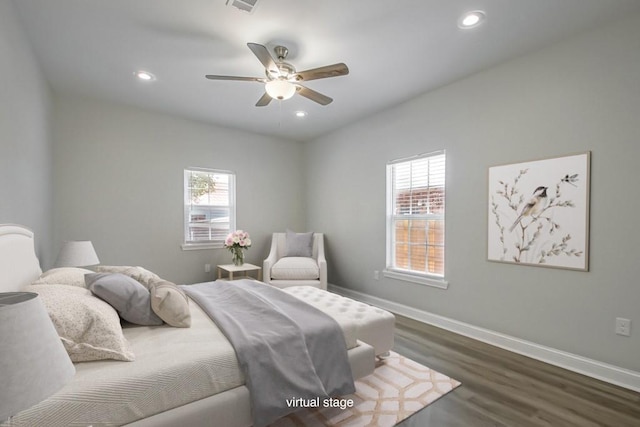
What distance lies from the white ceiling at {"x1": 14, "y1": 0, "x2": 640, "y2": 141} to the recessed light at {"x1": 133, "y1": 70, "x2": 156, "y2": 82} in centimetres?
7

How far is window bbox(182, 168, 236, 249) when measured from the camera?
454 cm

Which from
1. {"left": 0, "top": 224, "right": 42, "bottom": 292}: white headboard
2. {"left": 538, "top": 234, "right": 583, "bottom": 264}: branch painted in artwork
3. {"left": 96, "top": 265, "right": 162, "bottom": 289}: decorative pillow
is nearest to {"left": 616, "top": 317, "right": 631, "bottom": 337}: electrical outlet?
{"left": 538, "top": 234, "right": 583, "bottom": 264}: branch painted in artwork

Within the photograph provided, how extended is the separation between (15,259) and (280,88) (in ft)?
7.07

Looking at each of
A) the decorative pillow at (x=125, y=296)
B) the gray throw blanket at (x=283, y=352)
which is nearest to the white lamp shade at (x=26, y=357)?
the gray throw blanket at (x=283, y=352)

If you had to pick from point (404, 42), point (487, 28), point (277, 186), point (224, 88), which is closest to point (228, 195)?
point (277, 186)

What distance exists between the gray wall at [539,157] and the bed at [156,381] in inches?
68.3

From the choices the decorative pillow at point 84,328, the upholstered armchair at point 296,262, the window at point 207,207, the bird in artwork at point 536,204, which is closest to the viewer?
the decorative pillow at point 84,328

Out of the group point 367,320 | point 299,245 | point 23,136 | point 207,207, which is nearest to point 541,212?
point 367,320

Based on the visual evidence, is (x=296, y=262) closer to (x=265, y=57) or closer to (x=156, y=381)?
(x=265, y=57)

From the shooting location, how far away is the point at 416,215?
3.78 m

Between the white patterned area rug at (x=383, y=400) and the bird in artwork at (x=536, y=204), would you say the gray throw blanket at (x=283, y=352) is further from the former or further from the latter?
the bird in artwork at (x=536, y=204)

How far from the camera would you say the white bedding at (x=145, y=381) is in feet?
3.76

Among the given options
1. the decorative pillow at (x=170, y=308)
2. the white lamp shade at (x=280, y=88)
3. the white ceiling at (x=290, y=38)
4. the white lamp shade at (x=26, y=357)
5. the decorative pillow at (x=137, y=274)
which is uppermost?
the white ceiling at (x=290, y=38)

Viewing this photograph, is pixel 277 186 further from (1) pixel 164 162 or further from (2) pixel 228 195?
(1) pixel 164 162
